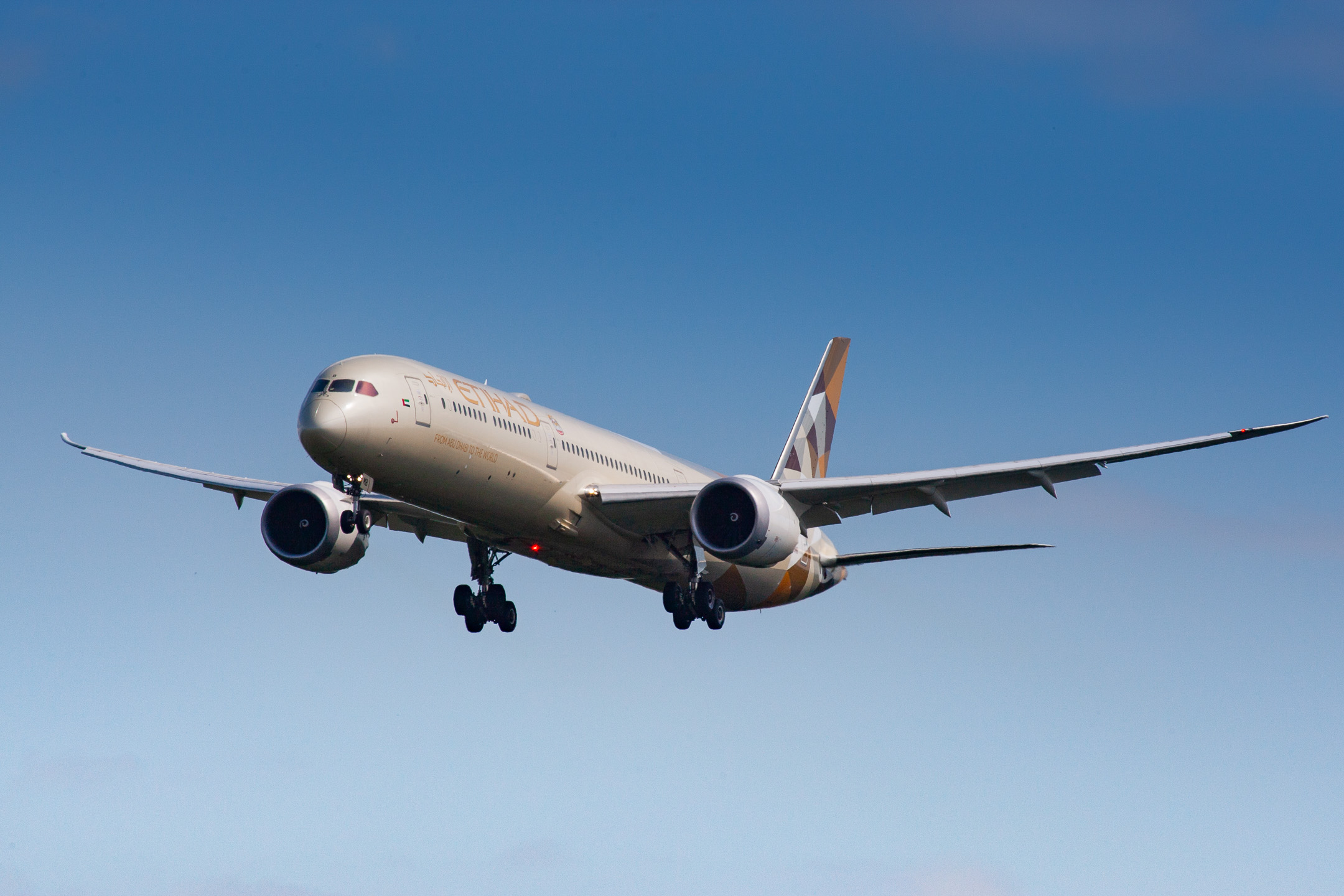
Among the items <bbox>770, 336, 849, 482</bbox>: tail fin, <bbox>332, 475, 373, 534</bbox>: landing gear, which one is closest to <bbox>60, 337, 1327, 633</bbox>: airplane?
<bbox>332, 475, 373, 534</bbox>: landing gear

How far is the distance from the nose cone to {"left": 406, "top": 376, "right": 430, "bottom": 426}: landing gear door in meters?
1.73

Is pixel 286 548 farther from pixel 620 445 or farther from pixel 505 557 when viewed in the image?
pixel 620 445

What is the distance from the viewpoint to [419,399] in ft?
109

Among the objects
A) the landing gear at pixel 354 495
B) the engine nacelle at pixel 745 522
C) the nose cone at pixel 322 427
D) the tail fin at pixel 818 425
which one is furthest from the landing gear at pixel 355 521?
the tail fin at pixel 818 425

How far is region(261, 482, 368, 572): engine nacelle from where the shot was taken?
39.2 m

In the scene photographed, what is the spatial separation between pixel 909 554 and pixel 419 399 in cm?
1428

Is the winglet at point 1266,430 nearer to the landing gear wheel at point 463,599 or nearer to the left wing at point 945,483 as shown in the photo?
the left wing at point 945,483

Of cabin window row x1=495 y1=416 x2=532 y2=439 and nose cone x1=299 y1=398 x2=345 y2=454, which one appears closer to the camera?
nose cone x1=299 y1=398 x2=345 y2=454

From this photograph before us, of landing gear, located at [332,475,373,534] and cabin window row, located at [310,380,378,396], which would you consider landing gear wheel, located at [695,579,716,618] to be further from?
cabin window row, located at [310,380,378,396]

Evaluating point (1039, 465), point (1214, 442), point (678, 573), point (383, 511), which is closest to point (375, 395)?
point (383, 511)

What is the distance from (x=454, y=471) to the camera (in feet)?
111

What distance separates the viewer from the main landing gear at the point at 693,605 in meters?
40.0

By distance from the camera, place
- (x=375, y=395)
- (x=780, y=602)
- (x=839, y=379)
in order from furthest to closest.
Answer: (x=839, y=379), (x=780, y=602), (x=375, y=395)

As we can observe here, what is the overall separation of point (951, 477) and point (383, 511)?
14623 mm
